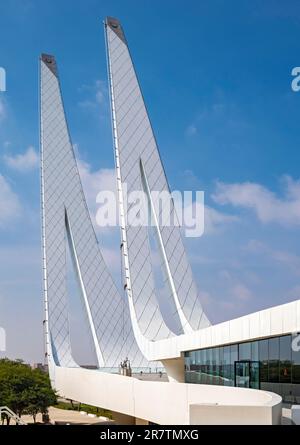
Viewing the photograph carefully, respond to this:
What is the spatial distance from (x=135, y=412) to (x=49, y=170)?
2161 cm

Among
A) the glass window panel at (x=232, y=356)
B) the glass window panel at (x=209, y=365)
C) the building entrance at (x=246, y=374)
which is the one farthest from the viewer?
the glass window panel at (x=209, y=365)

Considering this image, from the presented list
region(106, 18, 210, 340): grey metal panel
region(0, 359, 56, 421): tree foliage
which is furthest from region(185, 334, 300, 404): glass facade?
region(0, 359, 56, 421): tree foliage

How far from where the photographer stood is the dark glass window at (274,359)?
40.0 feet

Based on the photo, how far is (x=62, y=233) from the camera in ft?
120

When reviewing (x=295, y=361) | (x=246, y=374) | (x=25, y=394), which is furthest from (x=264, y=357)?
(x=25, y=394)

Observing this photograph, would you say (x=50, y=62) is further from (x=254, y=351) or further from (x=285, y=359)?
(x=285, y=359)

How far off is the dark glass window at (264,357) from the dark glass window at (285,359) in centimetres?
41

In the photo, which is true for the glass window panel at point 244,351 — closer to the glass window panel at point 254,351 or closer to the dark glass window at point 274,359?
the glass window panel at point 254,351

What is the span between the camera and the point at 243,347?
45.1 ft

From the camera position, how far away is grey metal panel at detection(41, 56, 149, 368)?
32750 mm

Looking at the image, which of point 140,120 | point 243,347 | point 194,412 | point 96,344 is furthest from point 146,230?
point 194,412

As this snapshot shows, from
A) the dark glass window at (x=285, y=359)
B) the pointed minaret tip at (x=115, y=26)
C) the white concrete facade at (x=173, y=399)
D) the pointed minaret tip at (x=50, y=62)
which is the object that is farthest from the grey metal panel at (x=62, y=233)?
the dark glass window at (x=285, y=359)

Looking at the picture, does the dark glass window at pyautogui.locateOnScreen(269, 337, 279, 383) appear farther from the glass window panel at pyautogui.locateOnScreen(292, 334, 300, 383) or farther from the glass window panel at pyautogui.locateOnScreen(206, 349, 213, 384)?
the glass window panel at pyautogui.locateOnScreen(206, 349, 213, 384)

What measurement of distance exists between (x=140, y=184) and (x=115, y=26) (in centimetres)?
773
